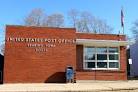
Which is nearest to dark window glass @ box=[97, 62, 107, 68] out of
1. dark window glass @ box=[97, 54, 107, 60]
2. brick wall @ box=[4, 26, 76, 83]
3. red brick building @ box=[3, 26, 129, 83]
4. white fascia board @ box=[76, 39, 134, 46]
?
red brick building @ box=[3, 26, 129, 83]

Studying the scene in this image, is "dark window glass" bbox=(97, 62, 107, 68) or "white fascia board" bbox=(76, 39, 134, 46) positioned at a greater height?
"white fascia board" bbox=(76, 39, 134, 46)

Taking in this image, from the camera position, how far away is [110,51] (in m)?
31.2

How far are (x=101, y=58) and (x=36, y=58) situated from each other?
6.28 m

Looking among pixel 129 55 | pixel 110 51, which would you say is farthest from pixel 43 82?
pixel 129 55

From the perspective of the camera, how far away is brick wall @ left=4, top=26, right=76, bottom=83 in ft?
92.0

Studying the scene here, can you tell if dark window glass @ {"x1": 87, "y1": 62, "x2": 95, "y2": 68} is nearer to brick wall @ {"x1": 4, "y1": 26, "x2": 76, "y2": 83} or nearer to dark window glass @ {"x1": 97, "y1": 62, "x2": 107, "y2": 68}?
dark window glass @ {"x1": 97, "y1": 62, "x2": 107, "y2": 68}

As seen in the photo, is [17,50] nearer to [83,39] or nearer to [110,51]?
[83,39]

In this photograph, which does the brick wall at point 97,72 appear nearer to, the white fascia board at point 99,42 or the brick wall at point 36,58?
the white fascia board at point 99,42

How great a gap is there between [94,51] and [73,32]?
2.87 meters

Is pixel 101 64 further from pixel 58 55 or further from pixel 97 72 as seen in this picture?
pixel 58 55

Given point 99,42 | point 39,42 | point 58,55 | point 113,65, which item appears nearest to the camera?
point 39,42

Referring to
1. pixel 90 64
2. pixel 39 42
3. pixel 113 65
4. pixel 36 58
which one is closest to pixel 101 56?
pixel 90 64

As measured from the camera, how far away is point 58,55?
29.2 m

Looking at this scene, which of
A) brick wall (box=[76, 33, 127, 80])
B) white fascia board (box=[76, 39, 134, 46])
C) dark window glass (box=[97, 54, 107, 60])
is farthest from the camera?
dark window glass (box=[97, 54, 107, 60])
